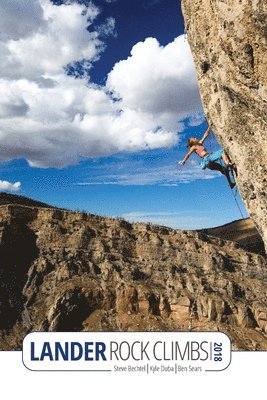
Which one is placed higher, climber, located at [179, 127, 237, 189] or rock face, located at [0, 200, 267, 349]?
climber, located at [179, 127, 237, 189]

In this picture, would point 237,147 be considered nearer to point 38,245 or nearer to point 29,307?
point 29,307

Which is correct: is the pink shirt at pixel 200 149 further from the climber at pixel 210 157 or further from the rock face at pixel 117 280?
the rock face at pixel 117 280

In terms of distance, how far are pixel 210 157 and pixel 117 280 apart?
76.5ft

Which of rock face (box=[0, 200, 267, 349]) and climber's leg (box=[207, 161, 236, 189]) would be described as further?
rock face (box=[0, 200, 267, 349])

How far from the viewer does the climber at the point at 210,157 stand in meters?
9.05

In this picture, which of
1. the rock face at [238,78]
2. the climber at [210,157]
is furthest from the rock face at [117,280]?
the rock face at [238,78]

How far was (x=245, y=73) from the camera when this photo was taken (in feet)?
23.1

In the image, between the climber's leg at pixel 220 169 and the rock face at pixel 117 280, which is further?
the rock face at pixel 117 280

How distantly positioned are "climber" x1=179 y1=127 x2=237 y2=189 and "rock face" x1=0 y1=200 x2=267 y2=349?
838 inches

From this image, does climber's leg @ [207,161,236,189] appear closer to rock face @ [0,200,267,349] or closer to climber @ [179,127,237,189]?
climber @ [179,127,237,189]

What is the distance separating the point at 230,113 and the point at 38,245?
92.1 ft

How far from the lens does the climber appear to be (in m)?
9.05

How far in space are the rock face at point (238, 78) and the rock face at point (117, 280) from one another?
23098 millimetres

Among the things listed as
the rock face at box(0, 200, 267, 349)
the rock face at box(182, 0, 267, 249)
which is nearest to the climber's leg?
the rock face at box(182, 0, 267, 249)
